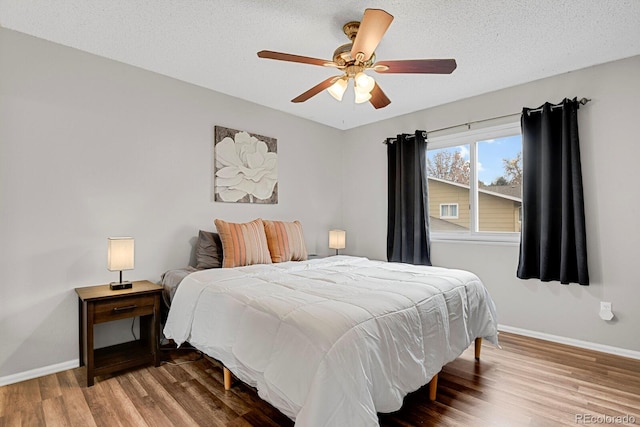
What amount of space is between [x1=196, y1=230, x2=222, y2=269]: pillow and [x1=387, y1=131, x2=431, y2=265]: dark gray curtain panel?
2.21m

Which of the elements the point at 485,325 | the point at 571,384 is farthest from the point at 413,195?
the point at 571,384

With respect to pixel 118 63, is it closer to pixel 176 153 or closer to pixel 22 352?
pixel 176 153

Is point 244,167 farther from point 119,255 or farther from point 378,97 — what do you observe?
point 378,97

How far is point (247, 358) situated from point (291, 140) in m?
3.00

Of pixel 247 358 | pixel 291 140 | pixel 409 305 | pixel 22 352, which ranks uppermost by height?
pixel 291 140

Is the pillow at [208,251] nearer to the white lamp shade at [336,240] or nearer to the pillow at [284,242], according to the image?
the pillow at [284,242]

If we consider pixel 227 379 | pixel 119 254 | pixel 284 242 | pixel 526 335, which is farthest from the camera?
pixel 284 242

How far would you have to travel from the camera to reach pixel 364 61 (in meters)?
2.11

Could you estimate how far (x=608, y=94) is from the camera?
282 cm

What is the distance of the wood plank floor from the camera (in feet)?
6.05

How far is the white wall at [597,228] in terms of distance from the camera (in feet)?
8.94

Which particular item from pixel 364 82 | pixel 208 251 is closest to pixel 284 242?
pixel 208 251

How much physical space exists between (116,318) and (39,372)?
27.7 inches

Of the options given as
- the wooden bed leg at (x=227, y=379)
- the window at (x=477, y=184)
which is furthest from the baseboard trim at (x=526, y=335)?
the wooden bed leg at (x=227, y=379)
